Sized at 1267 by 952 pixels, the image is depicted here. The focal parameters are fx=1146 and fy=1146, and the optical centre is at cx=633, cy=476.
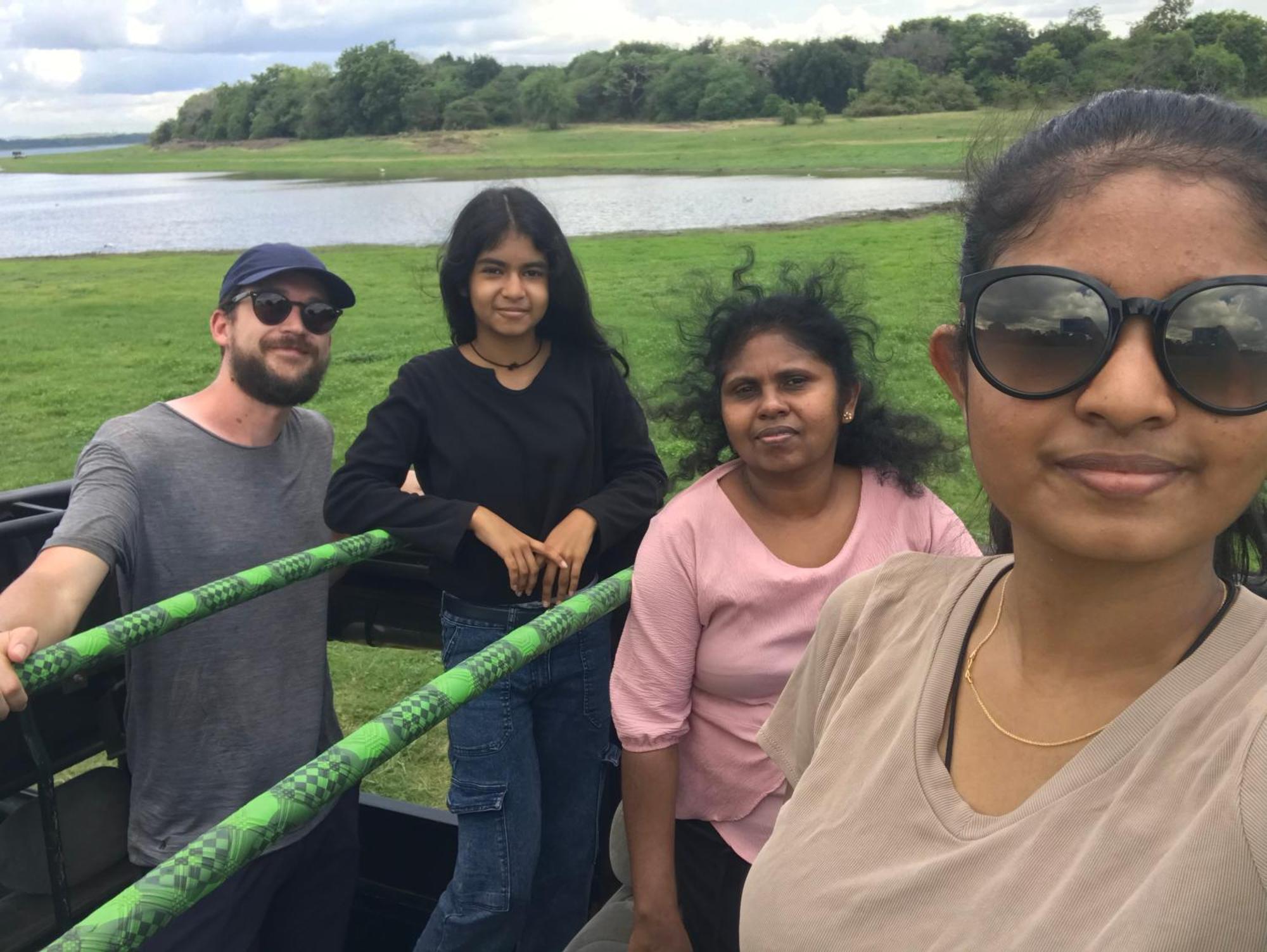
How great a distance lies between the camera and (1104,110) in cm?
115

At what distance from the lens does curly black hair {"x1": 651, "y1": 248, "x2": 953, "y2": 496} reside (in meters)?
2.16

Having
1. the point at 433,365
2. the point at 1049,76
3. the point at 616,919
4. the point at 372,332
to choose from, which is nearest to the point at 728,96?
the point at 372,332

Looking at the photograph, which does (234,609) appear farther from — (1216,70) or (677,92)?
(677,92)

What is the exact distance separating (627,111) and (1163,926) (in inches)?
3232

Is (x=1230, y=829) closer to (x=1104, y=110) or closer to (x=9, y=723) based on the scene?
(x=1104, y=110)

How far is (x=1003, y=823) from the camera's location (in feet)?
3.42

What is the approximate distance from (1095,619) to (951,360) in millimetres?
333

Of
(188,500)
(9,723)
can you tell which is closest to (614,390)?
(188,500)

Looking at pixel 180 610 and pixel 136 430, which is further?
pixel 136 430

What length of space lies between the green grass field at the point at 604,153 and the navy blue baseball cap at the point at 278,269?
1073 inches

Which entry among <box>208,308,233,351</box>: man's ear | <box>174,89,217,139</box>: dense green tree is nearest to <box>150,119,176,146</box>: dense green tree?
<box>174,89,217,139</box>: dense green tree

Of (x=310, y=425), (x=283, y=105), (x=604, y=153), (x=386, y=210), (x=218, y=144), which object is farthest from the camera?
(x=218, y=144)

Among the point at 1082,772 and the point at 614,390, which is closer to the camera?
the point at 1082,772

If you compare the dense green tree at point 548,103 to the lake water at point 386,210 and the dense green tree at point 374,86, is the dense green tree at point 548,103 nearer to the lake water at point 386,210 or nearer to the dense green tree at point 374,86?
the dense green tree at point 374,86
